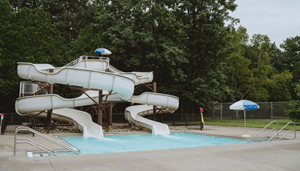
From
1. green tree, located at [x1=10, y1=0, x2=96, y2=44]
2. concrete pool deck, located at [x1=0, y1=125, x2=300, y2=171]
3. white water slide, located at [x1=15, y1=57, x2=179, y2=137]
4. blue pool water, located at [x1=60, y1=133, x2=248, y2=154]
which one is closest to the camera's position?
concrete pool deck, located at [x1=0, y1=125, x2=300, y2=171]

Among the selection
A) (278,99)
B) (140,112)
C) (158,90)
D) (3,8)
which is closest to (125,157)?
(140,112)

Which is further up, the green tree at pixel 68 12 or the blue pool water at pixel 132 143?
the green tree at pixel 68 12

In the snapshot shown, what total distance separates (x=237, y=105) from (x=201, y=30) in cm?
1870

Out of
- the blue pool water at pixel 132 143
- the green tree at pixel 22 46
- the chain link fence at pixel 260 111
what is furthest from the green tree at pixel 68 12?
the blue pool water at pixel 132 143

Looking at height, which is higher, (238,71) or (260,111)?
(238,71)

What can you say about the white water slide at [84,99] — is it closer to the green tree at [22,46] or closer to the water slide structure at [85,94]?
the water slide structure at [85,94]

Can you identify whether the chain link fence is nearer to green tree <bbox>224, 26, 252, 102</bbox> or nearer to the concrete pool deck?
green tree <bbox>224, 26, 252, 102</bbox>

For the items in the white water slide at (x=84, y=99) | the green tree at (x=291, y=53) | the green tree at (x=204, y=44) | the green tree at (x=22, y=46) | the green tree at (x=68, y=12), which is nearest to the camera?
the white water slide at (x=84, y=99)

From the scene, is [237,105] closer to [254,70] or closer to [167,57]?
[167,57]

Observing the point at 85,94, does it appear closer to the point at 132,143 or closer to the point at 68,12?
the point at 132,143

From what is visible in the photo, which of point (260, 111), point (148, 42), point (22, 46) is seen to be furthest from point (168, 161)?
point (260, 111)

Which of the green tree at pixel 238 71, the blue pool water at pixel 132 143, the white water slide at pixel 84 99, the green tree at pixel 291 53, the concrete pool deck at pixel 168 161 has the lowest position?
the blue pool water at pixel 132 143

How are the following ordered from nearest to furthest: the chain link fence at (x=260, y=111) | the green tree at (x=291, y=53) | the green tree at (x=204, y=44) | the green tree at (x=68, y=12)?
the green tree at (x=204, y=44) < the chain link fence at (x=260, y=111) < the green tree at (x=68, y=12) < the green tree at (x=291, y=53)

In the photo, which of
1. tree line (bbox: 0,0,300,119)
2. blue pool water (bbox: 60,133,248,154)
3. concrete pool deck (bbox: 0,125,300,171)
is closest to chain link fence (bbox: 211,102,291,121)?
tree line (bbox: 0,0,300,119)
